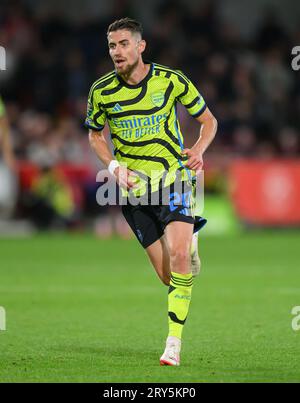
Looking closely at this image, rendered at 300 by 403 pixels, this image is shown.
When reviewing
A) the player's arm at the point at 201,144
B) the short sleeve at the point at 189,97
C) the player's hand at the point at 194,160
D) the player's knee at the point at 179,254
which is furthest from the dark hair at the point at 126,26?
the player's knee at the point at 179,254

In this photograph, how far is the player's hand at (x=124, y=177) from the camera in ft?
23.8

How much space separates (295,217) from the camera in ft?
65.4

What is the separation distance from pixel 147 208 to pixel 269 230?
40.8ft

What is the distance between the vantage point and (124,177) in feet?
23.9

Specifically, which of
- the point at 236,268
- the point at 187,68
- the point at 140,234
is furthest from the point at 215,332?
the point at 187,68

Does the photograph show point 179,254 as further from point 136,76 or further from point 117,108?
point 136,76

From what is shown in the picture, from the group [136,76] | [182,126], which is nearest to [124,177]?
[136,76]

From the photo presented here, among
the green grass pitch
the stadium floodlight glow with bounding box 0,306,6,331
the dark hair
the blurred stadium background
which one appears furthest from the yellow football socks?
the blurred stadium background

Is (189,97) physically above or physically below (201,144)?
above

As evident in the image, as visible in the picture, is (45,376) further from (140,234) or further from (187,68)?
(187,68)

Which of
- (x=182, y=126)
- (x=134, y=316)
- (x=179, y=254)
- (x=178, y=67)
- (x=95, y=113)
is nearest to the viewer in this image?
(x=179, y=254)

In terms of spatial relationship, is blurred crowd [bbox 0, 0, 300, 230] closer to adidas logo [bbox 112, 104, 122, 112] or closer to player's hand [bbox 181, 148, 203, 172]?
adidas logo [bbox 112, 104, 122, 112]

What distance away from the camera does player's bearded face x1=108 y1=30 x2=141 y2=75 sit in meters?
7.36

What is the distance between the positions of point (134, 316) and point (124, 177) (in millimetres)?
2671
